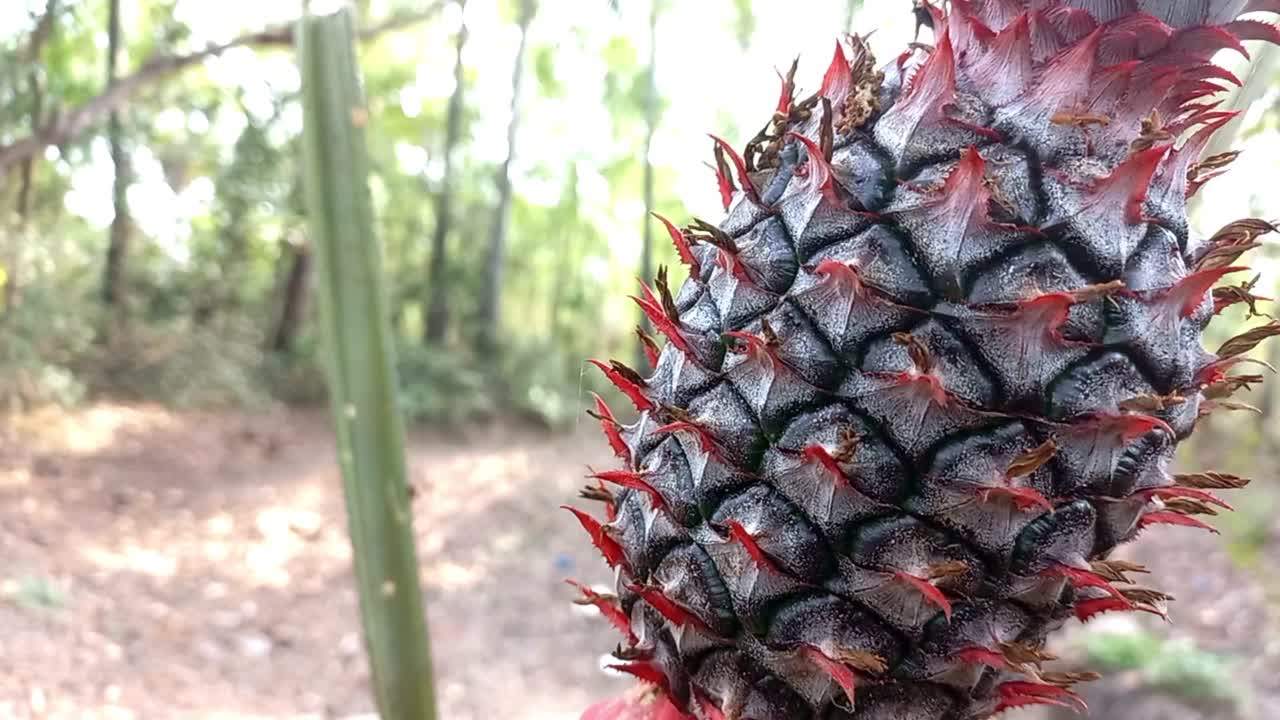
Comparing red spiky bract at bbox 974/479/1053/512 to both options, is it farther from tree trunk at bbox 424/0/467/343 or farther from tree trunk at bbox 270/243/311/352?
tree trunk at bbox 424/0/467/343

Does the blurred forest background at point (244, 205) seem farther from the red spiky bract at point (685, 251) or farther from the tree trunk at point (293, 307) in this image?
the red spiky bract at point (685, 251)

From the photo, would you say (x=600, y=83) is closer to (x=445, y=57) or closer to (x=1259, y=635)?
(x=445, y=57)

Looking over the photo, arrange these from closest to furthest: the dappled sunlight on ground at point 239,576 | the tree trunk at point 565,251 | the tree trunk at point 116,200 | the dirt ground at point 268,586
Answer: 1. the dirt ground at point 268,586
2. the dappled sunlight on ground at point 239,576
3. the tree trunk at point 116,200
4. the tree trunk at point 565,251

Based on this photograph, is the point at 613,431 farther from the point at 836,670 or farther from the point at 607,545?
the point at 836,670

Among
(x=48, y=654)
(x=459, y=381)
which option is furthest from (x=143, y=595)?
(x=459, y=381)

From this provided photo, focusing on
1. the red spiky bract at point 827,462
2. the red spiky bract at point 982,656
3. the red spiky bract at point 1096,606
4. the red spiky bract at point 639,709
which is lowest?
the red spiky bract at point 639,709

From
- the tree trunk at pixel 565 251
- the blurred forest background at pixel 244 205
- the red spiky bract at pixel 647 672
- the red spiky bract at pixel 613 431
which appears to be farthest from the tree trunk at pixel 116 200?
the red spiky bract at pixel 647 672

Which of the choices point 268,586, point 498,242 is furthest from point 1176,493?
point 498,242

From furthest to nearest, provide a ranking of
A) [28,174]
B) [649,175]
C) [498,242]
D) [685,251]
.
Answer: [498,242], [28,174], [649,175], [685,251]
